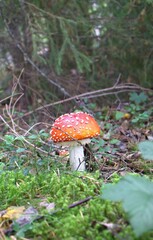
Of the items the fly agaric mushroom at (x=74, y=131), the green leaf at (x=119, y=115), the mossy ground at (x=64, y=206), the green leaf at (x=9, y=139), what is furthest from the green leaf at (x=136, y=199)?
the green leaf at (x=119, y=115)

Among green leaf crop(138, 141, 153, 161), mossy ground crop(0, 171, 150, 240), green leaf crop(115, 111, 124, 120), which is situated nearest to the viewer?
mossy ground crop(0, 171, 150, 240)

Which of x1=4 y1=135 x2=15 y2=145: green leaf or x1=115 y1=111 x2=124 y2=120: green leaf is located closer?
x1=4 y1=135 x2=15 y2=145: green leaf

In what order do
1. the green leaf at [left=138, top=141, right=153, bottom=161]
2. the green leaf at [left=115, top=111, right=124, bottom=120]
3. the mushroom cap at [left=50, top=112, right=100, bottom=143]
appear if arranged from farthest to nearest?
the green leaf at [left=115, top=111, right=124, bottom=120] < the mushroom cap at [left=50, top=112, right=100, bottom=143] < the green leaf at [left=138, top=141, right=153, bottom=161]

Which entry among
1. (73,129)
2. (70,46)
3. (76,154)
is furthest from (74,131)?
(70,46)

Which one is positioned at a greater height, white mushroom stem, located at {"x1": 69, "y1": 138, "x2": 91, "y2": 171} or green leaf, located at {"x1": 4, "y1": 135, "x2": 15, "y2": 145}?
green leaf, located at {"x1": 4, "y1": 135, "x2": 15, "y2": 145}

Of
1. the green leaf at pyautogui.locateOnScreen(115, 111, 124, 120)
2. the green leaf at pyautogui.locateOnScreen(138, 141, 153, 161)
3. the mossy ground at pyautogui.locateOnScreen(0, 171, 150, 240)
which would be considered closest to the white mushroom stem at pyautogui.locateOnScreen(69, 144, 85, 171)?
the mossy ground at pyautogui.locateOnScreen(0, 171, 150, 240)

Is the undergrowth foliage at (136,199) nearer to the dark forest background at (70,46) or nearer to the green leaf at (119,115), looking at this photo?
the green leaf at (119,115)

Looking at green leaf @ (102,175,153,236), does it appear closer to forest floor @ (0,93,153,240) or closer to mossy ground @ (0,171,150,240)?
forest floor @ (0,93,153,240)
